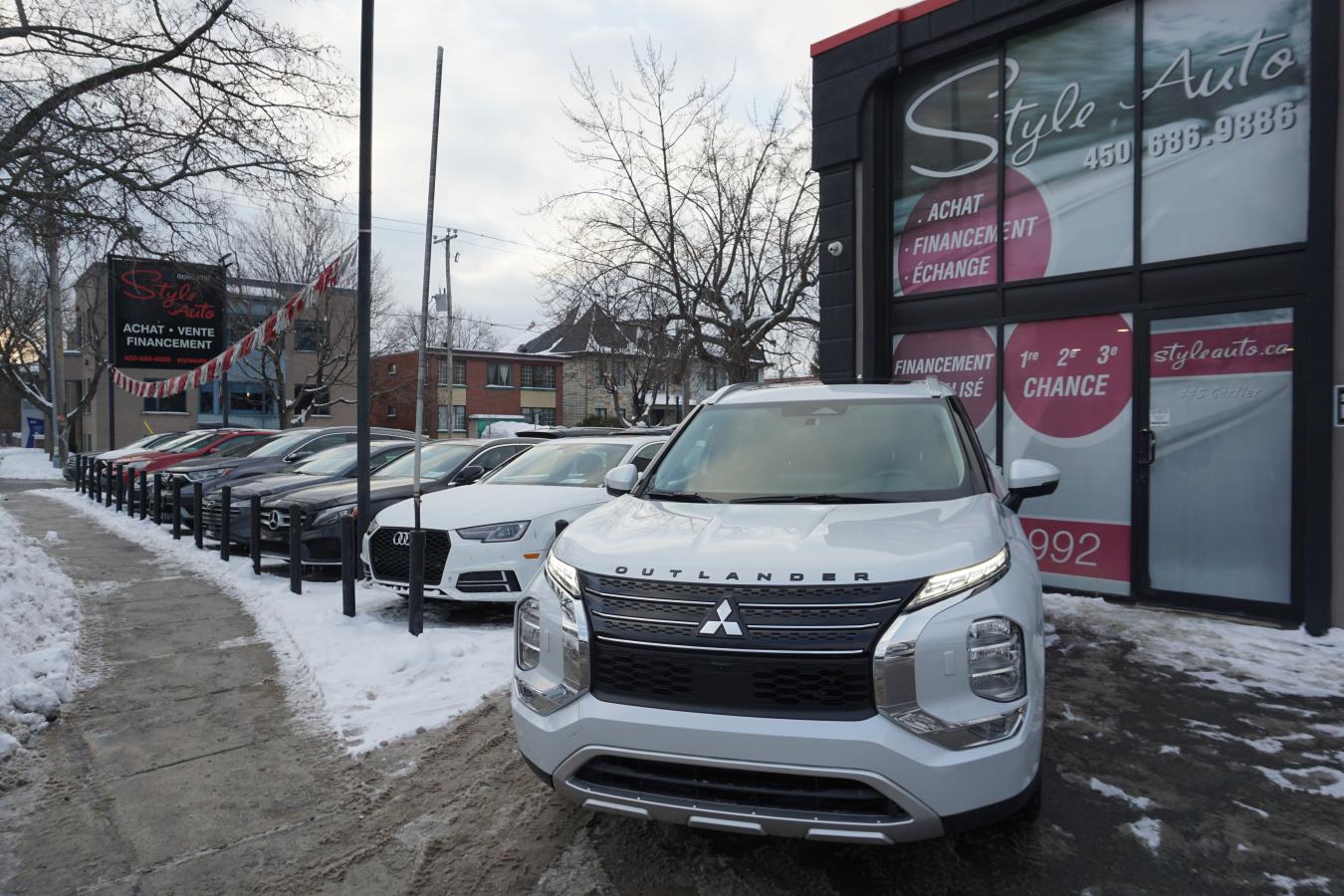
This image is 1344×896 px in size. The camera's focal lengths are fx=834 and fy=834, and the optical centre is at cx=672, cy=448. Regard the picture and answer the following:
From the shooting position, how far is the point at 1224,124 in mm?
6699

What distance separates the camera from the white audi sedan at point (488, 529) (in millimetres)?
6562

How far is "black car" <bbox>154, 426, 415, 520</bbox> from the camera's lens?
1302 centimetres

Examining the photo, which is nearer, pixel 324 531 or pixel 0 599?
pixel 0 599

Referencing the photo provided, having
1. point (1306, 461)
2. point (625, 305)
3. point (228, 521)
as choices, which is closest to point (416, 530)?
point (228, 521)

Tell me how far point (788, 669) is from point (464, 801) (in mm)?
1865

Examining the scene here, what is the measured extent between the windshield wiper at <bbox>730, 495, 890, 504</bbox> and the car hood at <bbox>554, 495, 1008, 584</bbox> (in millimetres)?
77

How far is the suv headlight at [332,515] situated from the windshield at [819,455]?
17.1 ft

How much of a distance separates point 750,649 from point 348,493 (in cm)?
725

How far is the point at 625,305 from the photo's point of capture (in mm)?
18375

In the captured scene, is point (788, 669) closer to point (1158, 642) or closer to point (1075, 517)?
point (1158, 642)

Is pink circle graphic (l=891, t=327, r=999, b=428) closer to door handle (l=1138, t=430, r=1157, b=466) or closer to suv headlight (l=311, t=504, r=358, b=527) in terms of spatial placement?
door handle (l=1138, t=430, r=1157, b=466)

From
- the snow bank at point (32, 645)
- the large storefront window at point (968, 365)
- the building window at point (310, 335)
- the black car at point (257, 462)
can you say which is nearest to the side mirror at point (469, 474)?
the snow bank at point (32, 645)

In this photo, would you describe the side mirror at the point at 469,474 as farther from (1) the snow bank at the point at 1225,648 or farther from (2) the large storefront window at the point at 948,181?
(1) the snow bank at the point at 1225,648

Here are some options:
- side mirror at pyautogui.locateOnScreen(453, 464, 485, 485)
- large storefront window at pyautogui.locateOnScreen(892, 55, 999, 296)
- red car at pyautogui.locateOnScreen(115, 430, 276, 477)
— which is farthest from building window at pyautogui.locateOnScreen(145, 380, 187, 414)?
large storefront window at pyautogui.locateOnScreen(892, 55, 999, 296)
